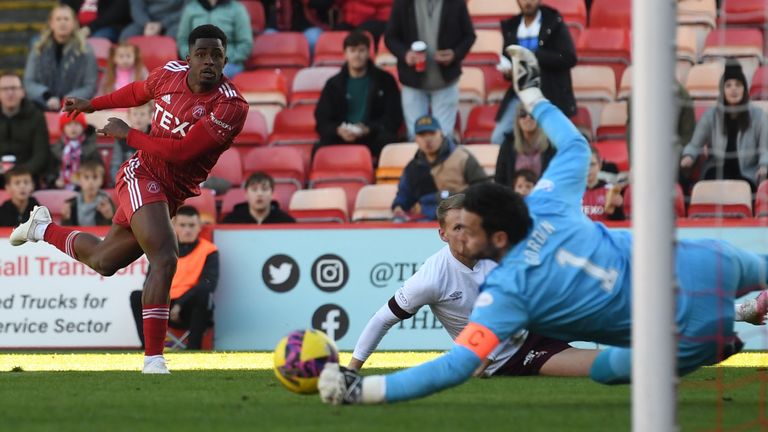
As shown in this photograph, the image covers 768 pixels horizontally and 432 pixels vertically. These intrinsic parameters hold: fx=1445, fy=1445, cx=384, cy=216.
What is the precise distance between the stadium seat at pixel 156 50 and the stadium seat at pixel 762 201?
7382 millimetres

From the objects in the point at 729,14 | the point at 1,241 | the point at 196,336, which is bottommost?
the point at 196,336

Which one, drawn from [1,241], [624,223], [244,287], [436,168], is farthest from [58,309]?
[624,223]

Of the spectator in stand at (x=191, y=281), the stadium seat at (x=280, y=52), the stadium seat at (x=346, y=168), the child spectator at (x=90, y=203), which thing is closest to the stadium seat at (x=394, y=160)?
the stadium seat at (x=346, y=168)

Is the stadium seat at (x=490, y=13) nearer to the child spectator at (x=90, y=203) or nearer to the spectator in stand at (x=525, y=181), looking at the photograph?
the spectator in stand at (x=525, y=181)

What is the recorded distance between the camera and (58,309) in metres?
13.9

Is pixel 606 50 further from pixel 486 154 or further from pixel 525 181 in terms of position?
pixel 525 181

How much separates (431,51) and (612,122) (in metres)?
2.11

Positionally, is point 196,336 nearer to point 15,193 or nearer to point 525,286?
point 15,193

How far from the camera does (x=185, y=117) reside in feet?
31.4

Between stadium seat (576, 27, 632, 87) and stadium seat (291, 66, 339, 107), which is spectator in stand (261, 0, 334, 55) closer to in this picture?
stadium seat (291, 66, 339, 107)

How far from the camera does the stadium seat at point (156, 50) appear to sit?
17406 mm

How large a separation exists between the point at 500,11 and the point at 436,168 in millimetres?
3827

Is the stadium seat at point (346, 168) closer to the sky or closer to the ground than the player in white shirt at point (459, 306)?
closer to the sky

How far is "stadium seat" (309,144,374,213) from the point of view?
51.2 feet
